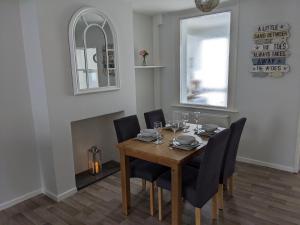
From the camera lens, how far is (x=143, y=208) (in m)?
2.70

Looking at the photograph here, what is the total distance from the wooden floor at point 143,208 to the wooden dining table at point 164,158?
0.76 ft

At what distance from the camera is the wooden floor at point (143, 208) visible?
2.47 metres

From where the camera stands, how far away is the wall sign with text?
3.23 meters

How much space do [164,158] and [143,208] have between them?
0.87m

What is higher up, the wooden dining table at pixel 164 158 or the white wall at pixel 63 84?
→ the white wall at pixel 63 84

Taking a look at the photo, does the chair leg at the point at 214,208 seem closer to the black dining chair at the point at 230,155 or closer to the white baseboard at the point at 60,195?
the black dining chair at the point at 230,155

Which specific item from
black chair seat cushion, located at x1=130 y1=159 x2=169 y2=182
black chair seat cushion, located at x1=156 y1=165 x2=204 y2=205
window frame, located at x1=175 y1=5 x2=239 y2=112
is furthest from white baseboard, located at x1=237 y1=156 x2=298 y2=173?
black chair seat cushion, located at x1=130 y1=159 x2=169 y2=182

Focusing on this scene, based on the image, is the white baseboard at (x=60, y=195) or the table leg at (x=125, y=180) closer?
the table leg at (x=125, y=180)

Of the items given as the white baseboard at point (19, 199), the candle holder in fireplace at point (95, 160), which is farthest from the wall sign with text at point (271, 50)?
the white baseboard at point (19, 199)

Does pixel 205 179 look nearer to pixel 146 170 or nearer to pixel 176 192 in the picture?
pixel 176 192

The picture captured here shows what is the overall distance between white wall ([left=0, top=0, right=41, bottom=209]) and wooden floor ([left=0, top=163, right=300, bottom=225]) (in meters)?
0.29

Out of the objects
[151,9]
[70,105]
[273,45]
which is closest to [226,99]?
[273,45]

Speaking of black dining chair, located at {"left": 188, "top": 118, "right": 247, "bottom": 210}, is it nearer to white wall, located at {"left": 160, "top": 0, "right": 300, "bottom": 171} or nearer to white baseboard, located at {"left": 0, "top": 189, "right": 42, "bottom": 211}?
white wall, located at {"left": 160, "top": 0, "right": 300, "bottom": 171}

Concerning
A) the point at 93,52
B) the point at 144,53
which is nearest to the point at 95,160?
the point at 93,52
